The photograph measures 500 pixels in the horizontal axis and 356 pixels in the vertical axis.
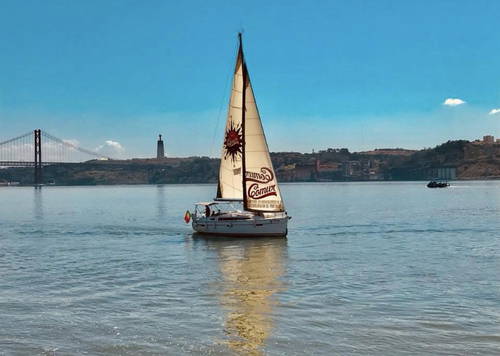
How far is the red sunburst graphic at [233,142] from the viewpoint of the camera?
3569cm

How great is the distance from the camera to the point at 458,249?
101 ft

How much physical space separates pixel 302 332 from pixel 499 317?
5540 mm

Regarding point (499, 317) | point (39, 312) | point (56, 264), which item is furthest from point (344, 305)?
point (56, 264)

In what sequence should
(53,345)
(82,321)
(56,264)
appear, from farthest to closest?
1. (56,264)
2. (82,321)
3. (53,345)

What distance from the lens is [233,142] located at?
3609 cm

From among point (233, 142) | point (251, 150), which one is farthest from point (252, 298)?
point (233, 142)

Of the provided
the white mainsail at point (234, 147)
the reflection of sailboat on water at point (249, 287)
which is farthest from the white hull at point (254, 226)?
the white mainsail at point (234, 147)

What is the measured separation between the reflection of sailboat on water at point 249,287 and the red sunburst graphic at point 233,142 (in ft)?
18.6

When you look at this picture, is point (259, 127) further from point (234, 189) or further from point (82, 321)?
point (82, 321)

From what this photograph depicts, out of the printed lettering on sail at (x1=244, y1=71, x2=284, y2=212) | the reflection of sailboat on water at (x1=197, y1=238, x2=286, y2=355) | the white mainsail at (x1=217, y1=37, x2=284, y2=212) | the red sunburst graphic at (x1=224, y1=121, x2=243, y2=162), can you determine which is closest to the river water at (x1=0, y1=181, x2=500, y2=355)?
the reflection of sailboat on water at (x1=197, y1=238, x2=286, y2=355)

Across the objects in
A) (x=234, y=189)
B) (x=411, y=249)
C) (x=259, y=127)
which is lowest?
(x=411, y=249)

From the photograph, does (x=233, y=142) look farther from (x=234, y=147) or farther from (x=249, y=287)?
(x=249, y=287)

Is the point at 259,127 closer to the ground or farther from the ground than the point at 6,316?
farther from the ground

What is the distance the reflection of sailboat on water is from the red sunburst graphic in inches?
223
